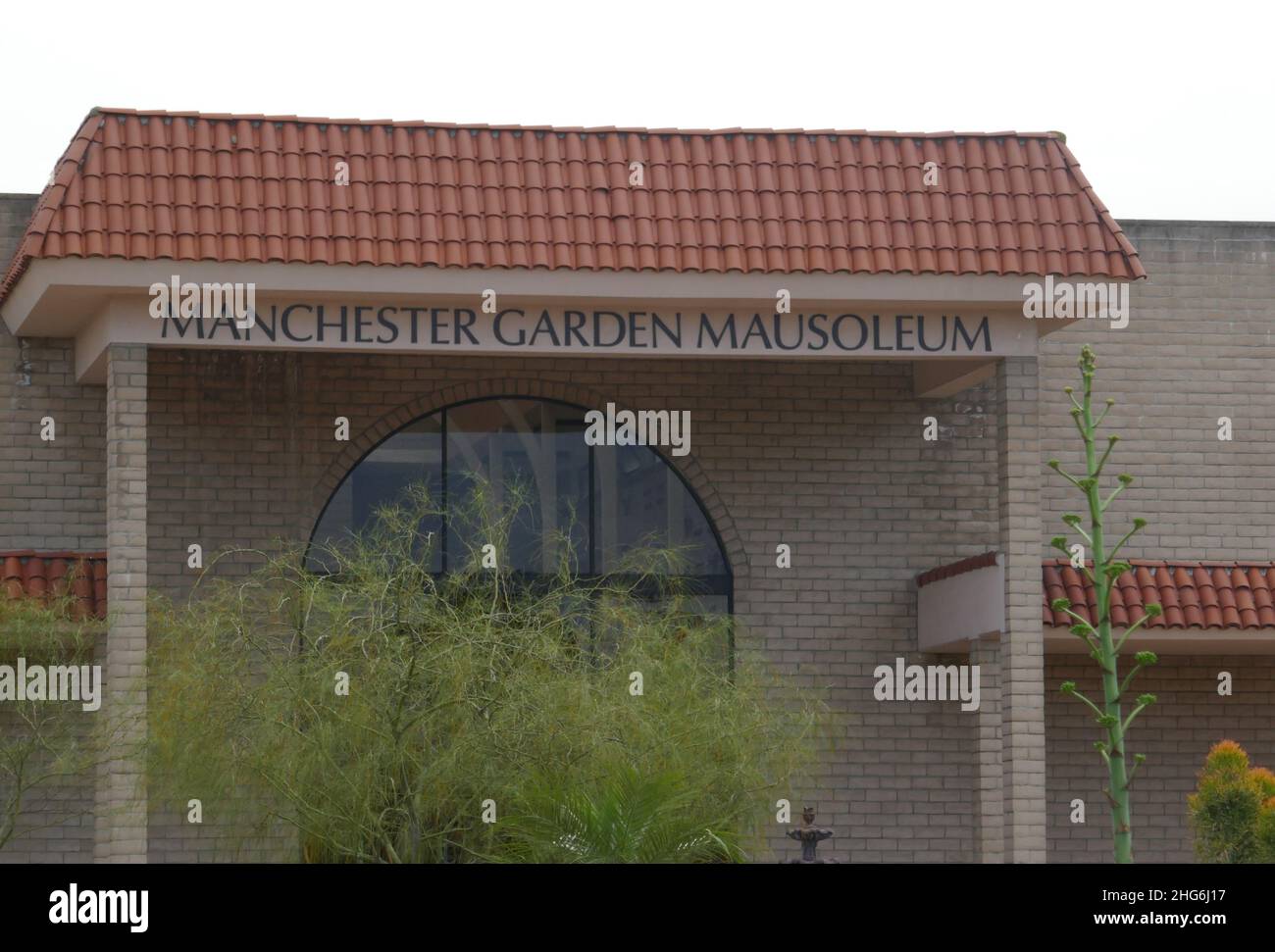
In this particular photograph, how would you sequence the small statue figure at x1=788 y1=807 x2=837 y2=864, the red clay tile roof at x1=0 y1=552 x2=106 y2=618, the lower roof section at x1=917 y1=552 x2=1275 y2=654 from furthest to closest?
the lower roof section at x1=917 y1=552 x2=1275 y2=654, the red clay tile roof at x1=0 y1=552 x2=106 y2=618, the small statue figure at x1=788 y1=807 x2=837 y2=864

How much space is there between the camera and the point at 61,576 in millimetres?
16219

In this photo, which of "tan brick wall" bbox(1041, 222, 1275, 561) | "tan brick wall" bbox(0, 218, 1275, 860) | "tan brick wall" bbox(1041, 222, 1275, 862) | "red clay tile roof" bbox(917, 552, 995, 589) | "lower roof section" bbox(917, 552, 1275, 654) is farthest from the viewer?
"tan brick wall" bbox(1041, 222, 1275, 561)

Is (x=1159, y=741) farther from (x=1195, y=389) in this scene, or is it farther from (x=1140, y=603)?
(x=1195, y=389)

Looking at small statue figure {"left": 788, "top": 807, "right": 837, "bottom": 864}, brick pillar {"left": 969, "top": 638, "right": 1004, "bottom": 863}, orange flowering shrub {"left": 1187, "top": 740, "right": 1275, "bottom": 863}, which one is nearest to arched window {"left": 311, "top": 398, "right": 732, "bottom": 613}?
brick pillar {"left": 969, "top": 638, "right": 1004, "bottom": 863}

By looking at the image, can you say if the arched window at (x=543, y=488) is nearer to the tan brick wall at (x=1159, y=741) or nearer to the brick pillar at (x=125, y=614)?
the brick pillar at (x=125, y=614)

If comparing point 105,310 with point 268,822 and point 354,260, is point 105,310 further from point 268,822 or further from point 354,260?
point 268,822

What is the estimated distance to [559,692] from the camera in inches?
513

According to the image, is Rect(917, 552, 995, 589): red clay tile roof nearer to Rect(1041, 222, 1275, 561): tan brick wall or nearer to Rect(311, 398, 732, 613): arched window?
Rect(311, 398, 732, 613): arched window

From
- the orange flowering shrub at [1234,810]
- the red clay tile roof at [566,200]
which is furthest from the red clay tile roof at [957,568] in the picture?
the orange flowering shrub at [1234,810]

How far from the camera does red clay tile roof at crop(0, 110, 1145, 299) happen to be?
15.2 m

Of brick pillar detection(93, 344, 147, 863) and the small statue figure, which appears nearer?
brick pillar detection(93, 344, 147, 863)

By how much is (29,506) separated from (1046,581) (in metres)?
9.13

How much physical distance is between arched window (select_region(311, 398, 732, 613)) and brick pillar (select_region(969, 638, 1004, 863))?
2.64 m

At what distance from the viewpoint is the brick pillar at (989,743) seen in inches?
656
